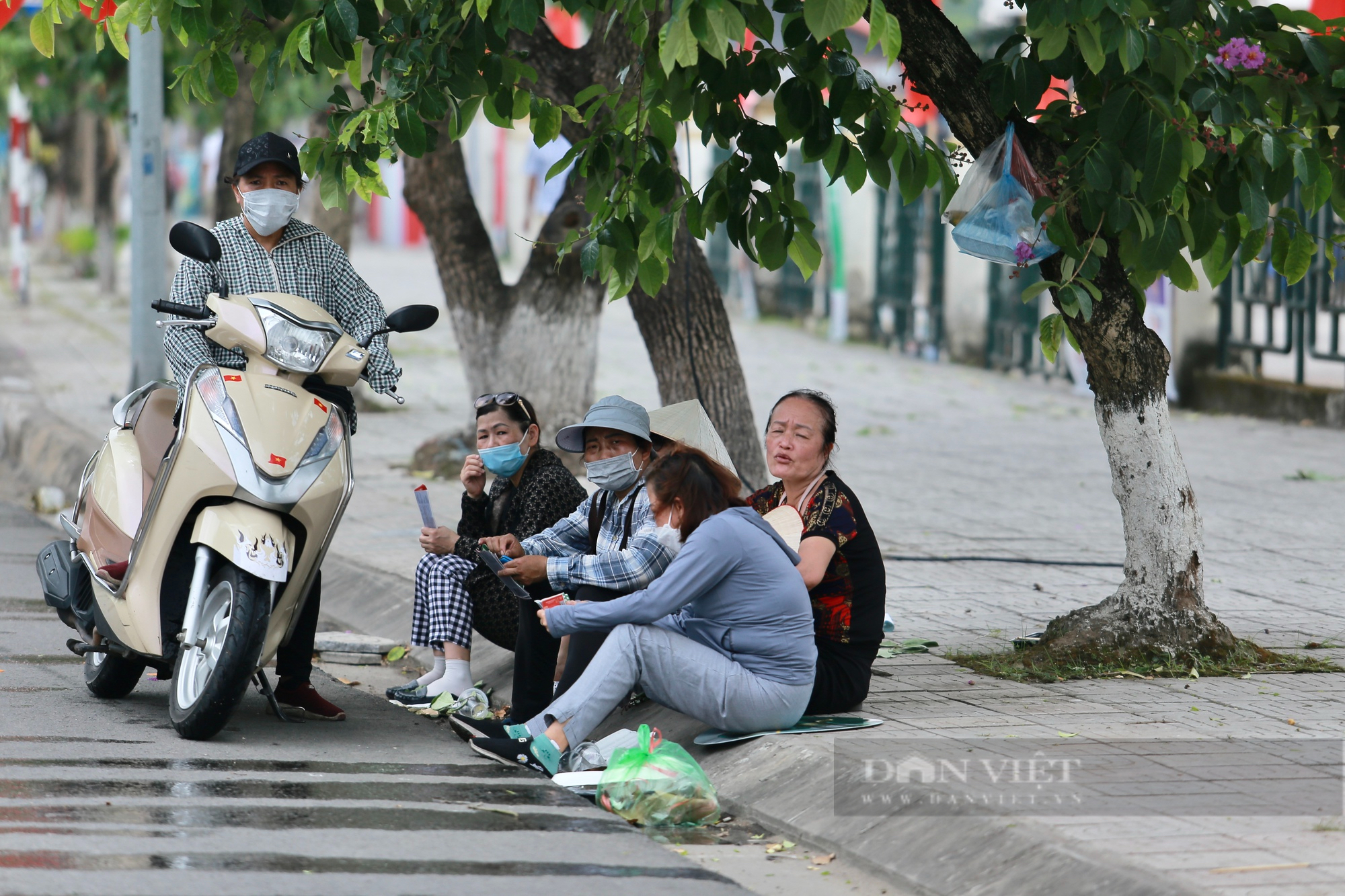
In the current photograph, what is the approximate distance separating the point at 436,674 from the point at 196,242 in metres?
1.83

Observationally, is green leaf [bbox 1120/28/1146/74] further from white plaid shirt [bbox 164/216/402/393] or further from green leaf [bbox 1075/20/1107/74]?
white plaid shirt [bbox 164/216/402/393]

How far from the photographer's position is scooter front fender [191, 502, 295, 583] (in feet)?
16.1

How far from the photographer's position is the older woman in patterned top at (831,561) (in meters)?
5.10

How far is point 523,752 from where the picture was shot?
5105 millimetres

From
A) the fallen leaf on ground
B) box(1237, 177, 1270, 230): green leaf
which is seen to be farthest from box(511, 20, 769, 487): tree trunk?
the fallen leaf on ground

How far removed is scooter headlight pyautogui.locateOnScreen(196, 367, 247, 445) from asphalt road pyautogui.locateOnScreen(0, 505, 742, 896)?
3.21 feet

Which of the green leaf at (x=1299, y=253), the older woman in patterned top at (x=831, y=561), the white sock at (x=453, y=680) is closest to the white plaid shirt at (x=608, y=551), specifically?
the older woman in patterned top at (x=831, y=561)

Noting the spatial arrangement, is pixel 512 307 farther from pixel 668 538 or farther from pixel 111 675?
pixel 668 538

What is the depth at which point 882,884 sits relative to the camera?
4121mm

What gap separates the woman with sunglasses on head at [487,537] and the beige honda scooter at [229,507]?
611 mm

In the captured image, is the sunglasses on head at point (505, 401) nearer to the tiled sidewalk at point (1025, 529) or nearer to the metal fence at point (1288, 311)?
the tiled sidewalk at point (1025, 529)

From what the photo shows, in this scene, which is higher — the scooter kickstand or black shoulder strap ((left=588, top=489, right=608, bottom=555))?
black shoulder strap ((left=588, top=489, right=608, bottom=555))

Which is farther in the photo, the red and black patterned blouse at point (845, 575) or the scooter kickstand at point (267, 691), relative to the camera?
the scooter kickstand at point (267, 691)

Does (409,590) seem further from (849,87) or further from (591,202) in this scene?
(849,87)
